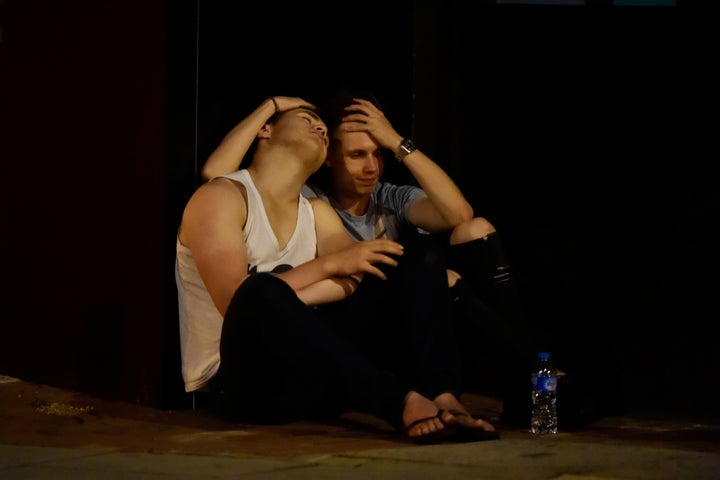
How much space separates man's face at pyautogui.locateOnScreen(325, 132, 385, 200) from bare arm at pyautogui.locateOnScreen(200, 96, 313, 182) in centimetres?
35

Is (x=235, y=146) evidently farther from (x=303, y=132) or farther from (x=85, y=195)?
(x=85, y=195)

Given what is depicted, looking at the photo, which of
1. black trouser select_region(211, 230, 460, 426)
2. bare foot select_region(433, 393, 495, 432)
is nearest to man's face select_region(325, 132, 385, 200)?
black trouser select_region(211, 230, 460, 426)

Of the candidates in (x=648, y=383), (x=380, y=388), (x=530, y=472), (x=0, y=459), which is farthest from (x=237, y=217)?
(x=648, y=383)

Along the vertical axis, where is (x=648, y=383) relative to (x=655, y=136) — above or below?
below

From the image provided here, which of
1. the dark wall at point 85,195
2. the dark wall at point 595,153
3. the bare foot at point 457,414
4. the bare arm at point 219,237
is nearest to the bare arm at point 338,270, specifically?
the bare arm at point 219,237

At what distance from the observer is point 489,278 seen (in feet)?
15.8

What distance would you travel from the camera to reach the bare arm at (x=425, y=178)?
4.98m

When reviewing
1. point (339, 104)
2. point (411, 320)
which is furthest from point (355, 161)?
point (411, 320)

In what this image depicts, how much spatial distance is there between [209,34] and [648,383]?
2658 millimetres

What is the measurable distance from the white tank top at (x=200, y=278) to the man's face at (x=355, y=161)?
16.4 inches

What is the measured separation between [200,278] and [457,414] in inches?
51.0

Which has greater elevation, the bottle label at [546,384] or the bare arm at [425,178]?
the bare arm at [425,178]

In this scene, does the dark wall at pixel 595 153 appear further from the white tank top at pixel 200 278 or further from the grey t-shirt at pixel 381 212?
the white tank top at pixel 200 278

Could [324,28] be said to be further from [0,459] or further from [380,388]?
[0,459]
